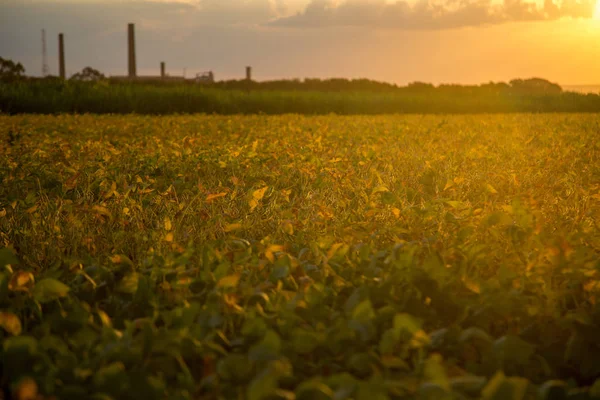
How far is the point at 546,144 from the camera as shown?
8.09 meters

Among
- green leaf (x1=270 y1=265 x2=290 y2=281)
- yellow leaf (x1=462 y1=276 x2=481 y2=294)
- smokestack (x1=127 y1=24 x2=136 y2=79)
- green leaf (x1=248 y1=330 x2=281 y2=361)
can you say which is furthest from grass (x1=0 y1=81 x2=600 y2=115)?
green leaf (x1=248 y1=330 x2=281 y2=361)

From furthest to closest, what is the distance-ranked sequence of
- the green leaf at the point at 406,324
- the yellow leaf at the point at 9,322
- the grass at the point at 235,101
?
the grass at the point at 235,101, the yellow leaf at the point at 9,322, the green leaf at the point at 406,324

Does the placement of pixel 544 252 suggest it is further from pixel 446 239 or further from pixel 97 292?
pixel 97 292

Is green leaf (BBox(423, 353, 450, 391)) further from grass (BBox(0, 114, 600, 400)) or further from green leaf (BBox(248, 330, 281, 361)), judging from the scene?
green leaf (BBox(248, 330, 281, 361))

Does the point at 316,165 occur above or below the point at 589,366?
above

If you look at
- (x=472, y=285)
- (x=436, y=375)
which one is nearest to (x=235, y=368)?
→ (x=436, y=375)

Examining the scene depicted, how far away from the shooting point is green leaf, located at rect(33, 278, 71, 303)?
2.08 meters

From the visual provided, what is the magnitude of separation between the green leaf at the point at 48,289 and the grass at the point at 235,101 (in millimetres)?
15774

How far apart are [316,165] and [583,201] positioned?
7.79 feet

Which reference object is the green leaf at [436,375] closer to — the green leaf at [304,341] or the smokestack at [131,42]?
the green leaf at [304,341]

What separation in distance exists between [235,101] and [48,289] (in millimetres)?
17534

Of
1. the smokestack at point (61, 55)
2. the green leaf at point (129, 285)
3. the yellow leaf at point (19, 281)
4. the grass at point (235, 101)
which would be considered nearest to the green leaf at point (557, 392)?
the green leaf at point (129, 285)

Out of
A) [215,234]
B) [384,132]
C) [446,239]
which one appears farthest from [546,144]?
[215,234]

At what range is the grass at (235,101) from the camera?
698 inches
